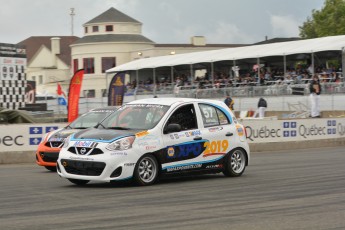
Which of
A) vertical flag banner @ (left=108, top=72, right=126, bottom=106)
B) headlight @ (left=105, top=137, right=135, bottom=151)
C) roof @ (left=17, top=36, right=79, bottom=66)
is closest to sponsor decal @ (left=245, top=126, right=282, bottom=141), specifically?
vertical flag banner @ (left=108, top=72, right=126, bottom=106)

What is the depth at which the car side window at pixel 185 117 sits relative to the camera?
47.5 feet

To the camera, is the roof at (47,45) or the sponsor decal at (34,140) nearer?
the sponsor decal at (34,140)

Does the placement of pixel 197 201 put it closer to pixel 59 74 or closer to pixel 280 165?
pixel 280 165

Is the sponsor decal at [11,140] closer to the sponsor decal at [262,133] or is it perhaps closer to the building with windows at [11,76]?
the sponsor decal at [262,133]

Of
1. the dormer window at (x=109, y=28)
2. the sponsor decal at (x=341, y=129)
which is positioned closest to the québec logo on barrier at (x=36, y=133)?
the sponsor decal at (x=341, y=129)

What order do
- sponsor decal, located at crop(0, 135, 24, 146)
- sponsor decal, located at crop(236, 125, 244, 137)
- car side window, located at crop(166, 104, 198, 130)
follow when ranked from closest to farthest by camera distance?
car side window, located at crop(166, 104, 198, 130)
sponsor decal, located at crop(236, 125, 244, 137)
sponsor decal, located at crop(0, 135, 24, 146)

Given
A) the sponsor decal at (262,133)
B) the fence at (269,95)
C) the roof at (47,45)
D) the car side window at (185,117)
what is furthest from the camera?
the roof at (47,45)

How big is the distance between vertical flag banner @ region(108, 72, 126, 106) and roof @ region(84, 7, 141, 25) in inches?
2127

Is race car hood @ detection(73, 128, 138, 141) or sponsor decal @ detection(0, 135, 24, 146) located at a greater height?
race car hood @ detection(73, 128, 138, 141)

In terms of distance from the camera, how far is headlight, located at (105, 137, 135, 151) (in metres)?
13.2

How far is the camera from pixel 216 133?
1510 centimetres

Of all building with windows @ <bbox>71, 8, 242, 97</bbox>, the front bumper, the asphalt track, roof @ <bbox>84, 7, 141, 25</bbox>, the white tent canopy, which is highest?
roof @ <bbox>84, 7, 141, 25</bbox>

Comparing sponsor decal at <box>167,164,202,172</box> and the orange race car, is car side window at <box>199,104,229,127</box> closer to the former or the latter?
sponsor decal at <box>167,164,202,172</box>

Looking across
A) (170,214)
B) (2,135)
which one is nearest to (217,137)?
(170,214)
